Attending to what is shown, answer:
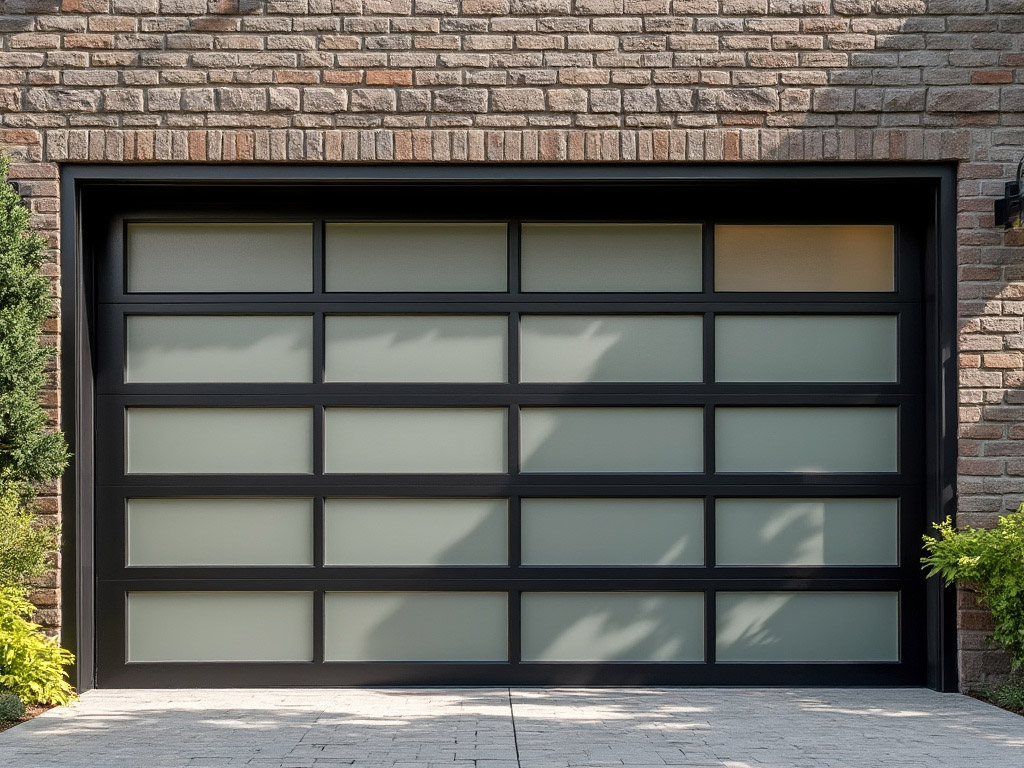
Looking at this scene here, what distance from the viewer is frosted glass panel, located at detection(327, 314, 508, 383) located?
18.9ft

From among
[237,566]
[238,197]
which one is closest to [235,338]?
[238,197]

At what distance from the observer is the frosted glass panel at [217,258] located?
577 centimetres

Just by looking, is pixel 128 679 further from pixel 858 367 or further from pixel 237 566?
pixel 858 367

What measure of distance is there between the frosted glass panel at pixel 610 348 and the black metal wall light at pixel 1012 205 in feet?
5.81

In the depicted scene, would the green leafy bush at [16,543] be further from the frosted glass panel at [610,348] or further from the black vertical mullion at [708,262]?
the black vertical mullion at [708,262]

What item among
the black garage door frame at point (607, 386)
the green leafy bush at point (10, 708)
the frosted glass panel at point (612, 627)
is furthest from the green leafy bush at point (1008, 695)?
the green leafy bush at point (10, 708)

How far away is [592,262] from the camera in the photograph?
581 centimetres

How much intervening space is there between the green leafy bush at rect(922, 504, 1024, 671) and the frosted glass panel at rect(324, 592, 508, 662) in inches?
100

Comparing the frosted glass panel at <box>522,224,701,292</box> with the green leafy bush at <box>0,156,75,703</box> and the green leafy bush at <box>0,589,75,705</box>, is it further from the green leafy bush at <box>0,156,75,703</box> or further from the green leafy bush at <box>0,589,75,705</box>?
the green leafy bush at <box>0,589,75,705</box>

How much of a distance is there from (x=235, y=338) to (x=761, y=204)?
10.9 feet

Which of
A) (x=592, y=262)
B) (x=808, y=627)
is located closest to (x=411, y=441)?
(x=592, y=262)

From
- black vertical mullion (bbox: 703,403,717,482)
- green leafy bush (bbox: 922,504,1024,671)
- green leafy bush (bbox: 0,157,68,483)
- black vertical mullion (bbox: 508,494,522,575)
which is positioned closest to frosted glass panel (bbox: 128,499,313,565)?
green leafy bush (bbox: 0,157,68,483)

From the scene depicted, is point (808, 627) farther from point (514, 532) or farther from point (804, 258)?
point (804, 258)

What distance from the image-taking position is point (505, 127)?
17.9 feet
